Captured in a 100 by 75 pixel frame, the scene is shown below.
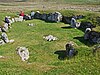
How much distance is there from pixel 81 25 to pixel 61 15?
13873 mm

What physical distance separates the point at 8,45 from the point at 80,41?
16.3 metres

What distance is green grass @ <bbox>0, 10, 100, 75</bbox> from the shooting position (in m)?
31.8

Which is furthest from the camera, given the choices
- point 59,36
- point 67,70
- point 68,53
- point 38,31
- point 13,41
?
point 38,31

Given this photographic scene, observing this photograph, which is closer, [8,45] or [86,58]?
[86,58]

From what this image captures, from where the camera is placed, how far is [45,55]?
47875 millimetres

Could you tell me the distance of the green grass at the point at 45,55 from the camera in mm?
31828

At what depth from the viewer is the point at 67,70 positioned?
31.8 meters

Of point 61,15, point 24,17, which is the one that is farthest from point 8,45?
point 24,17

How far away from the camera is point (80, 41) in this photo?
59.6 m

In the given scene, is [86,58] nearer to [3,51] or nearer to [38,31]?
[3,51]

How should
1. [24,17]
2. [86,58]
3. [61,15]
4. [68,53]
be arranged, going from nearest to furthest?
[86,58] < [68,53] < [61,15] < [24,17]

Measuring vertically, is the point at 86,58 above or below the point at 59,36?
above

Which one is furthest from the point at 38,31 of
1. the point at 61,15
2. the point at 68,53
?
the point at 68,53

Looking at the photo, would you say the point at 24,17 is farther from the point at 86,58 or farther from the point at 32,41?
the point at 86,58
